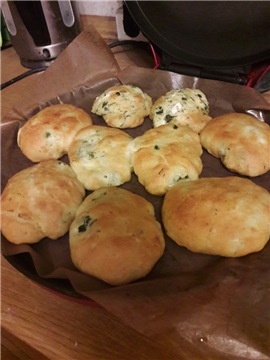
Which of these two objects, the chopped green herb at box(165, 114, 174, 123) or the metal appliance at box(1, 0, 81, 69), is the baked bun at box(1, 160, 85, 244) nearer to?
the chopped green herb at box(165, 114, 174, 123)

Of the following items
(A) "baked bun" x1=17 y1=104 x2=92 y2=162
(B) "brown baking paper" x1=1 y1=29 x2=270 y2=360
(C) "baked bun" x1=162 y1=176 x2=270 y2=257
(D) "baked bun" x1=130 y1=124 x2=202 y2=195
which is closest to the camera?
(B) "brown baking paper" x1=1 y1=29 x2=270 y2=360

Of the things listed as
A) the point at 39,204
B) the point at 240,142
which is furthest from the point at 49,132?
the point at 240,142

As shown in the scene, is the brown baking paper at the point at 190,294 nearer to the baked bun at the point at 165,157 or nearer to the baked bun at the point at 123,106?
the baked bun at the point at 165,157

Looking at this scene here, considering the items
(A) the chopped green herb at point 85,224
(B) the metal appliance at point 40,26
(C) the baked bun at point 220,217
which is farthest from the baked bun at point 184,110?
(B) the metal appliance at point 40,26

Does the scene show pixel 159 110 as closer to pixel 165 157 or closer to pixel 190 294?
pixel 165 157

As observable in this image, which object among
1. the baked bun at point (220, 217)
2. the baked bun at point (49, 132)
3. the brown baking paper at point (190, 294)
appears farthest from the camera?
the baked bun at point (49, 132)

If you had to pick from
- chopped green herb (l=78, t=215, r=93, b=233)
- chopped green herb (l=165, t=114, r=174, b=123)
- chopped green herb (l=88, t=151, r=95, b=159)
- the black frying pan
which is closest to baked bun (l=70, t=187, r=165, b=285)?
chopped green herb (l=78, t=215, r=93, b=233)
